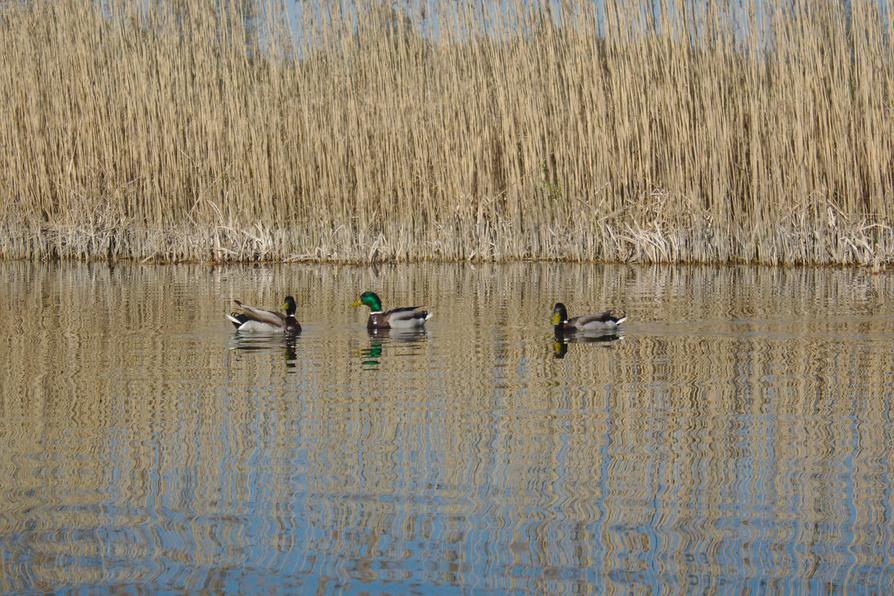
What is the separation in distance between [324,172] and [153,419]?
1238 centimetres

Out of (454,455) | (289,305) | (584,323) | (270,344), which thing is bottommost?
(454,455)

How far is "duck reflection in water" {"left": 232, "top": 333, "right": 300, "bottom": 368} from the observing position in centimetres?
1080

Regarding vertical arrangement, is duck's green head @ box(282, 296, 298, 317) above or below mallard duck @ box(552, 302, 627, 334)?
above

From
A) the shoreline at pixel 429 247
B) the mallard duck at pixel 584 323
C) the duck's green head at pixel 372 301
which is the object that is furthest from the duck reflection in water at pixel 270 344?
the shoreline at pixel 429 247

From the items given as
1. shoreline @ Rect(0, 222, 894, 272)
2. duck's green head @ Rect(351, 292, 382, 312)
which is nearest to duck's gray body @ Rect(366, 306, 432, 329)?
duck's green head @ Rect(351, 292, 382, 312)

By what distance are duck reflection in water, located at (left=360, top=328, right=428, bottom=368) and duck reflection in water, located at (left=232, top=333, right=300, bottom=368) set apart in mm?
523

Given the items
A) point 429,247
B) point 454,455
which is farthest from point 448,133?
point 454,455

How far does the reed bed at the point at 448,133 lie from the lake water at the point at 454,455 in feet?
17.4

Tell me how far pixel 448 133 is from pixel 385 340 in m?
8.52

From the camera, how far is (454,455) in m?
6.73

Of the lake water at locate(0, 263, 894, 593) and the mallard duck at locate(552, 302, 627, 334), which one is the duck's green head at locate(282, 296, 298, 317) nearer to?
the lake water at locate(0, 263, 894, 593)

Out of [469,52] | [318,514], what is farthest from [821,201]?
[318,514]

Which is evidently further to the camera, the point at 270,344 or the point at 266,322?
the point at 266,322

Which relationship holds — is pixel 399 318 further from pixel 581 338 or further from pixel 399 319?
pixel 581 338
